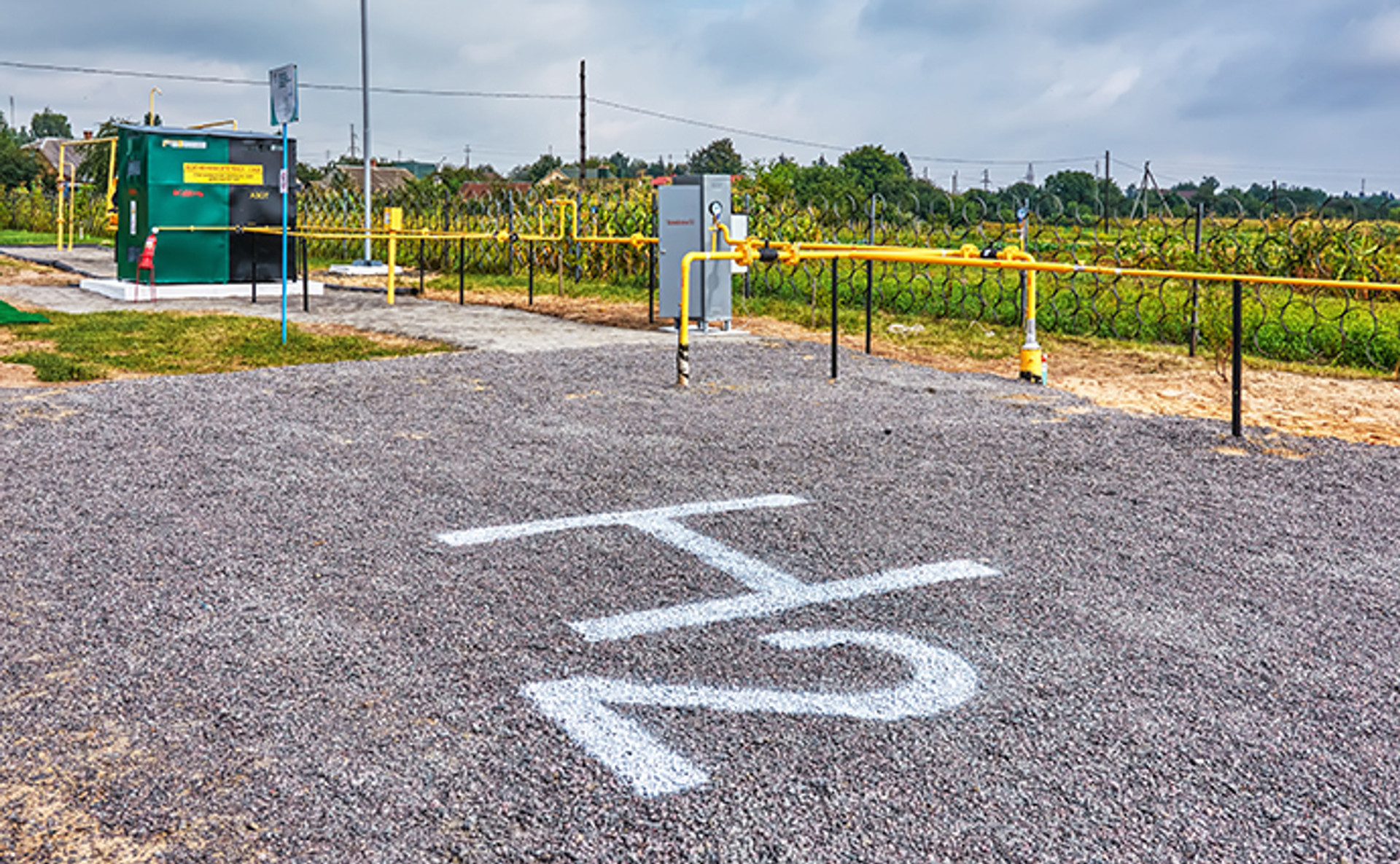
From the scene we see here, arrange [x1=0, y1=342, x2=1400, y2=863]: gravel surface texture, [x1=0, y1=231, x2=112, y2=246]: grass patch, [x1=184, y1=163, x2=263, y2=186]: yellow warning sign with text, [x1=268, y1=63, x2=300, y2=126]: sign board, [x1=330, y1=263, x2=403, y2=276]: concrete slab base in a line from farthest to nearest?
[x1=0, y1=231, x2=112, y2=246]: grass patch < [x1=330, y1=263, x2=403, y2=276]: concrete slab base < [x1=184, y1=163, x2=263, y2=186]: yellow warning sign with text < [x1=268, y1=63, x2=300, y2=126]: sign board < [x1=0, y1=342, x2=1400, y2=863]: gravel surface texture

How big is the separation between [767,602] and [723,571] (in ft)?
1.37

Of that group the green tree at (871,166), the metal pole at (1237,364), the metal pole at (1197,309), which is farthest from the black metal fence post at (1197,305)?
the green tree at (871,166)

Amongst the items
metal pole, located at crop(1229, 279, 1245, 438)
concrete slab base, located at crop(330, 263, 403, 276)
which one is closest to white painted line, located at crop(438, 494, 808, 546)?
metal pole, located at crop(1229, 279, 1245, 438)

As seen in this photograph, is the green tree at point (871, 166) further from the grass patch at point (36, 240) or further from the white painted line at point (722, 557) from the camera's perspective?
the white painted line at point (722, 557)

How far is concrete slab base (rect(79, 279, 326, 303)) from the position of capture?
18.3m

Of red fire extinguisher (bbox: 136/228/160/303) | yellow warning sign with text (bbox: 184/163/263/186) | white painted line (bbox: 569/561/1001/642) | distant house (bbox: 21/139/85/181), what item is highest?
distant house (bbox: 21/139/85/181)

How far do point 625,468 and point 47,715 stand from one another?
3701mm

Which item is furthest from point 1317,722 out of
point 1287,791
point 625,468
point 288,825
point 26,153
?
point 26,153

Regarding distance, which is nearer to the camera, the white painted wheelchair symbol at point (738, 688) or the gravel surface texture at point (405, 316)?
the white painted wheelchair symbol at point (738, 688)

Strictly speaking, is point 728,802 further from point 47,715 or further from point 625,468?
point 625,468

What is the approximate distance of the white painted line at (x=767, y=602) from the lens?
Answer: 4.11 metres

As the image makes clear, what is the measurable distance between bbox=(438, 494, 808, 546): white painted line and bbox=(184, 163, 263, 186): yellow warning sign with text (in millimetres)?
15945

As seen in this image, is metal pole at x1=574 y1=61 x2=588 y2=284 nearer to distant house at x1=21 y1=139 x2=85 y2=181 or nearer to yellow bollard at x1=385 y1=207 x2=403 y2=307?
yellow bollard at x1=385 y1=207 x2=403 y2=307

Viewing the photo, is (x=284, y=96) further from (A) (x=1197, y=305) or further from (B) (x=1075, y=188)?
(B) (x=1075, y=188)
